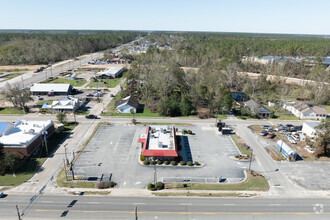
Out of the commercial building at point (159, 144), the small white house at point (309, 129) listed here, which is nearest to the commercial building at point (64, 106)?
the commercial building at point (159, 144)

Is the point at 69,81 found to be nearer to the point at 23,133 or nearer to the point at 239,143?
the point at 23,133

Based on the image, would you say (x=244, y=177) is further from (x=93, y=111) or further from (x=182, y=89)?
(x=93, y=111)

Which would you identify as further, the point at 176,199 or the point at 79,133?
the point at 79,133

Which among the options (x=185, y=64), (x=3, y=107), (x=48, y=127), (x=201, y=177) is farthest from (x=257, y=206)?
(x=185, y=64)

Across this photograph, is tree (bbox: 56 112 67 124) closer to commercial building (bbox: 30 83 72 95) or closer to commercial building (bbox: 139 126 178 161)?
commercial building (bbox: 139 126 178 161)

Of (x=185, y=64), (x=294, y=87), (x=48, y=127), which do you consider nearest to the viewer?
(x=48, y=127)

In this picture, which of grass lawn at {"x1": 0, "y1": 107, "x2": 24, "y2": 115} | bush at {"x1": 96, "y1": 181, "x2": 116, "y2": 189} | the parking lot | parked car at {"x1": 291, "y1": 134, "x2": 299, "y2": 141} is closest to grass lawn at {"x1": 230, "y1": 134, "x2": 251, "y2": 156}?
the parking lot

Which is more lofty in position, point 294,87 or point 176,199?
point 294,87

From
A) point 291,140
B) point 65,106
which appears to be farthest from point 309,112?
point 65,106
